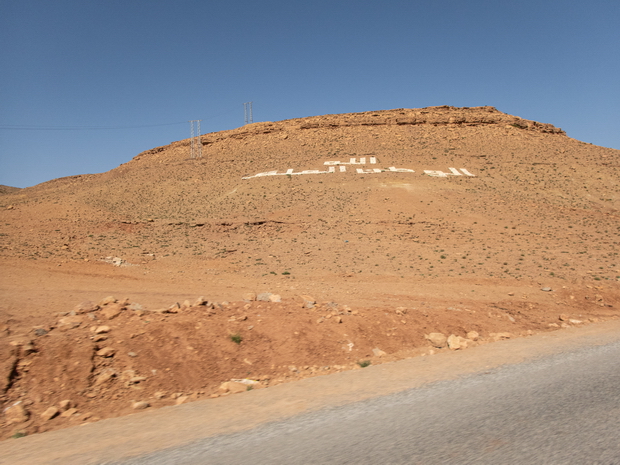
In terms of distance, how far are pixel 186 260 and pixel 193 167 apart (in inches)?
1329

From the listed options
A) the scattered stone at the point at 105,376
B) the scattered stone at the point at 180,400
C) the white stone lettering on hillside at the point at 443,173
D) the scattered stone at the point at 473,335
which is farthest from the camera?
the white stone lettering on hillside at the point at 443,173

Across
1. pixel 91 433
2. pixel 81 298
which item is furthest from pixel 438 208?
pixel 91 433

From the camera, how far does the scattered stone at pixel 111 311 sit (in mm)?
7938

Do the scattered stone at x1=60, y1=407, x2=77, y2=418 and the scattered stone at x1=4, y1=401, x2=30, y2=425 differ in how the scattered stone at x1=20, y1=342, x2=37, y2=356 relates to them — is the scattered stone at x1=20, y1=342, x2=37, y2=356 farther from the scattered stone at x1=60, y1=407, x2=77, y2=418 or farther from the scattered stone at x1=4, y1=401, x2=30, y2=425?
the scattered stone at x1=60, y1=407, x2=77, y2=418

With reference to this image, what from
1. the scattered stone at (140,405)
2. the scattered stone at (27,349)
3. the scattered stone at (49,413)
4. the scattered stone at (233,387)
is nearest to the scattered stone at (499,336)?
the scattered stone at (233,387)

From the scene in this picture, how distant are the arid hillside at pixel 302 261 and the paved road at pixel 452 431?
2379 mm

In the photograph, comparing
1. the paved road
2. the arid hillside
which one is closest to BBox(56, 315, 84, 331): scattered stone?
the arid hillside

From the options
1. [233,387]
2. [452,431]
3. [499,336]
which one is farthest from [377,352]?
[452,431]

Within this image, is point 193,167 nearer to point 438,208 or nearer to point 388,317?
point 438,208

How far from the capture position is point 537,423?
4227 millimetres

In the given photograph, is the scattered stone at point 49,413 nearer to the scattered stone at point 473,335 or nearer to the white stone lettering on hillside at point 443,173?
the scattered stone at point 473,335

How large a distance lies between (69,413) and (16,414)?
2.14 feet

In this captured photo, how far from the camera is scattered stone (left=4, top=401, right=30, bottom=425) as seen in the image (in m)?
5.22

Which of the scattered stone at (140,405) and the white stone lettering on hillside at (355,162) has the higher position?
the white stone lettering on hillside at (355,162)
